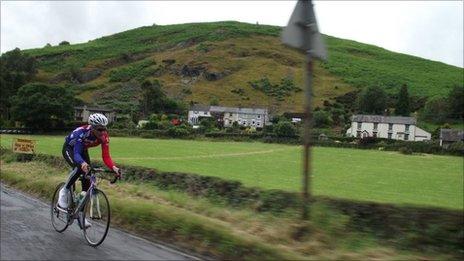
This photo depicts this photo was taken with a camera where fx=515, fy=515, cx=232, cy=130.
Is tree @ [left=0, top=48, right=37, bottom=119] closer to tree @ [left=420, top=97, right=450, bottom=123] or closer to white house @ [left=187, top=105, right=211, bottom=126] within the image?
white house @ [left=187, top=105, right=211, bottom=126]

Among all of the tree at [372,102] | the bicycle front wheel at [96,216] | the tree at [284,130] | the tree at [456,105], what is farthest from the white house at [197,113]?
the bicycle front wheel at [96,216]

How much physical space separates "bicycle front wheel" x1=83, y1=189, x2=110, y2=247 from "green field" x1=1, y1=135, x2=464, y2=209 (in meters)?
18.9

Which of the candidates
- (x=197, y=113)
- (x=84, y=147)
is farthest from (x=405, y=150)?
(x=84, y=147)

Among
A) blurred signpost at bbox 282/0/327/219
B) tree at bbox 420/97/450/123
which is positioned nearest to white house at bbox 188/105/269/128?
tree at bbox 420/97/450/123

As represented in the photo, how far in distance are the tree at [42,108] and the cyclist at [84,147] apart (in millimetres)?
85310

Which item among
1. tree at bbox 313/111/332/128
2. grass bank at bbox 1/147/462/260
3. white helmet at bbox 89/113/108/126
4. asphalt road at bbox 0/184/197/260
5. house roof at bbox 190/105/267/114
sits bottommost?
asphalt road at bbox 0/184/197/260

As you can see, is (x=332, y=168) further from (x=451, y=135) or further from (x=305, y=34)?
(x=451, y=135)

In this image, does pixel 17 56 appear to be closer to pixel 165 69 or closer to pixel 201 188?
pixel 165 69

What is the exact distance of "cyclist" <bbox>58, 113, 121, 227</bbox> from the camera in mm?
8953

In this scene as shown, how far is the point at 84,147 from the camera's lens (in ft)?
30.7

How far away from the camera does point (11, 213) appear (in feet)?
38.4

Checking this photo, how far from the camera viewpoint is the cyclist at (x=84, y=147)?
8.95 m

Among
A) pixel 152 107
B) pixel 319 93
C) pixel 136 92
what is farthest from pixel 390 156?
pixel 136 92

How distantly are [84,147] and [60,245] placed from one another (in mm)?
1810
